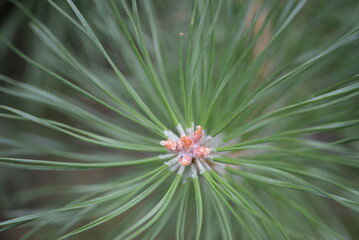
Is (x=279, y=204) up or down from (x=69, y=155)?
down

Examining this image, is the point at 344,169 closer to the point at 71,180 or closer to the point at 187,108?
the point at 187,108

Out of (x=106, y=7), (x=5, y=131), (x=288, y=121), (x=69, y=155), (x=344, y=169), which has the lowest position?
(x=344, y=169)

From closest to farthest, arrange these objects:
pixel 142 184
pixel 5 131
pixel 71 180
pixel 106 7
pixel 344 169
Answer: pixel 142 184
pixel 106 7
pixel 344 169
pixel 5 131
pixel 71 180

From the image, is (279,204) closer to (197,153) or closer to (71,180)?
(197,153)

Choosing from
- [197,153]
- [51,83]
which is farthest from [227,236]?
[51,83]

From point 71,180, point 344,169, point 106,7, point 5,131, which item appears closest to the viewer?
point 106,7

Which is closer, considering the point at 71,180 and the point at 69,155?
the point at 69,155

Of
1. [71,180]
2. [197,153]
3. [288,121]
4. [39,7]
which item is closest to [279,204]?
[288,121]
